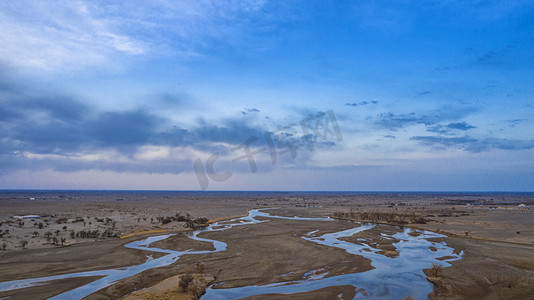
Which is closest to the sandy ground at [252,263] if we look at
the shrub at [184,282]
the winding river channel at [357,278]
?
the shrub at [184,282]

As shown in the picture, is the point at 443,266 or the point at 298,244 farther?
the point at 298,244

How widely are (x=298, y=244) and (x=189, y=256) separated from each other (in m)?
10.3

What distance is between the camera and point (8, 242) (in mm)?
26047

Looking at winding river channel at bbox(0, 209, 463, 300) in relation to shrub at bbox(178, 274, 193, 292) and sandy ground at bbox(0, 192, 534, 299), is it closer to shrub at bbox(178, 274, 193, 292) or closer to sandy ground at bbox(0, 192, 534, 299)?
sandy ground at bbox(0, 192, 534, 299)

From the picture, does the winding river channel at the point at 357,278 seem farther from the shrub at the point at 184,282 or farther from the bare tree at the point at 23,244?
the bare tree at the point at 23,244

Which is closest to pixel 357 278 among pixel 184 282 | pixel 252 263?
pixel 252 263

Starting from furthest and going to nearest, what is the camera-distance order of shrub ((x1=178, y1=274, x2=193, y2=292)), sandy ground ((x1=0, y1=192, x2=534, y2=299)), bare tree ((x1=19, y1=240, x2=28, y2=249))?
1. bare tree ((x1=19, y1=240, x2=28, y2=249))
2. sandy ground ((x1=0, y1=192, x2=534, y2=299))
3. shrub ((x1=178, y1=274, x2=193, y2=292))

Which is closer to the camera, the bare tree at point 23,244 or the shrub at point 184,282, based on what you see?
the shrub at point 184,282

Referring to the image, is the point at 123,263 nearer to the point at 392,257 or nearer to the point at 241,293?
the point at 241,293

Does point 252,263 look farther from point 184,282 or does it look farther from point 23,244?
point 23,244

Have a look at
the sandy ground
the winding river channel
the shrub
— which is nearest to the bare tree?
the sandy ground

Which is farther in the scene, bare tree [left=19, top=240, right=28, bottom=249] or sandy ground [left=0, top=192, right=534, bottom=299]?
bare tree [left=19, top=240, right=28, bottom=249]

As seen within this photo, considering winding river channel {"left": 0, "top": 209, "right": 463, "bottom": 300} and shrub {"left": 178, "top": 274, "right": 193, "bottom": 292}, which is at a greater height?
shrub {"left": 178, "top": 274, "right": 193, "bottom": 292}

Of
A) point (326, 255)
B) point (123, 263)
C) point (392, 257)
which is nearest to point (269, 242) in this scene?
point (326, 255)
